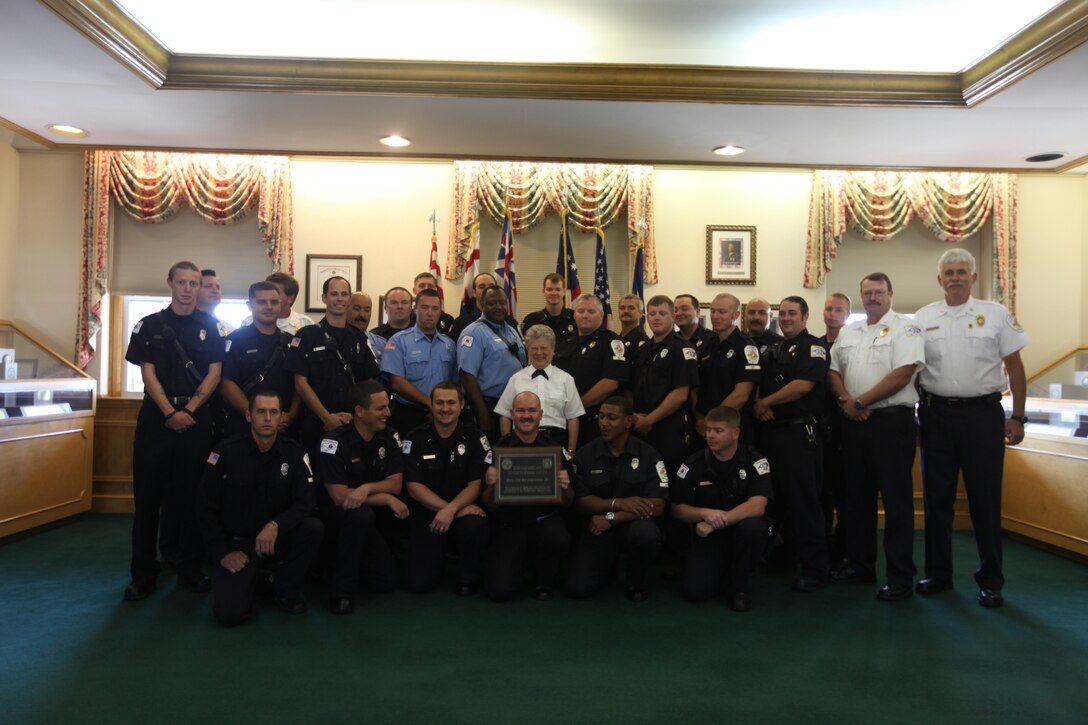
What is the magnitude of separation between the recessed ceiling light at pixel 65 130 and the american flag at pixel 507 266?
12.0ft

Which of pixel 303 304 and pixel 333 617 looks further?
pixel 303 304

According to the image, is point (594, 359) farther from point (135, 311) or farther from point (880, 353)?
point (135, 311)

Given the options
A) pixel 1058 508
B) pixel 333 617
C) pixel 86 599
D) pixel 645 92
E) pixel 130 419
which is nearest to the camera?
pixel 333 617

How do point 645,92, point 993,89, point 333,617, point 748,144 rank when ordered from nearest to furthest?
1. point 333,617
2. point 993,89
3. point 645,92
4. point 748,144

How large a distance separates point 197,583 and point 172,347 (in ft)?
4.51

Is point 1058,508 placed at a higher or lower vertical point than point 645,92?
lower

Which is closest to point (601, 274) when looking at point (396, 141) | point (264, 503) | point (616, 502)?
point (396, 141)

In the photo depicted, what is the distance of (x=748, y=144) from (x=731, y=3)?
195cm

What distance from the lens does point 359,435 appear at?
4.56 m

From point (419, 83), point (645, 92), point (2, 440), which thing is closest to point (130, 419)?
point (2, 440)

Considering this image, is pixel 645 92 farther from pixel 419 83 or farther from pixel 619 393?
pixel 619 393

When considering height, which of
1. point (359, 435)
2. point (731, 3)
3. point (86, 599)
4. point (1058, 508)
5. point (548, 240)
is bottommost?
point (86, 599)

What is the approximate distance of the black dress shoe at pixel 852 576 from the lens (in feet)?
15.8

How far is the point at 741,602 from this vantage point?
4.27 m
